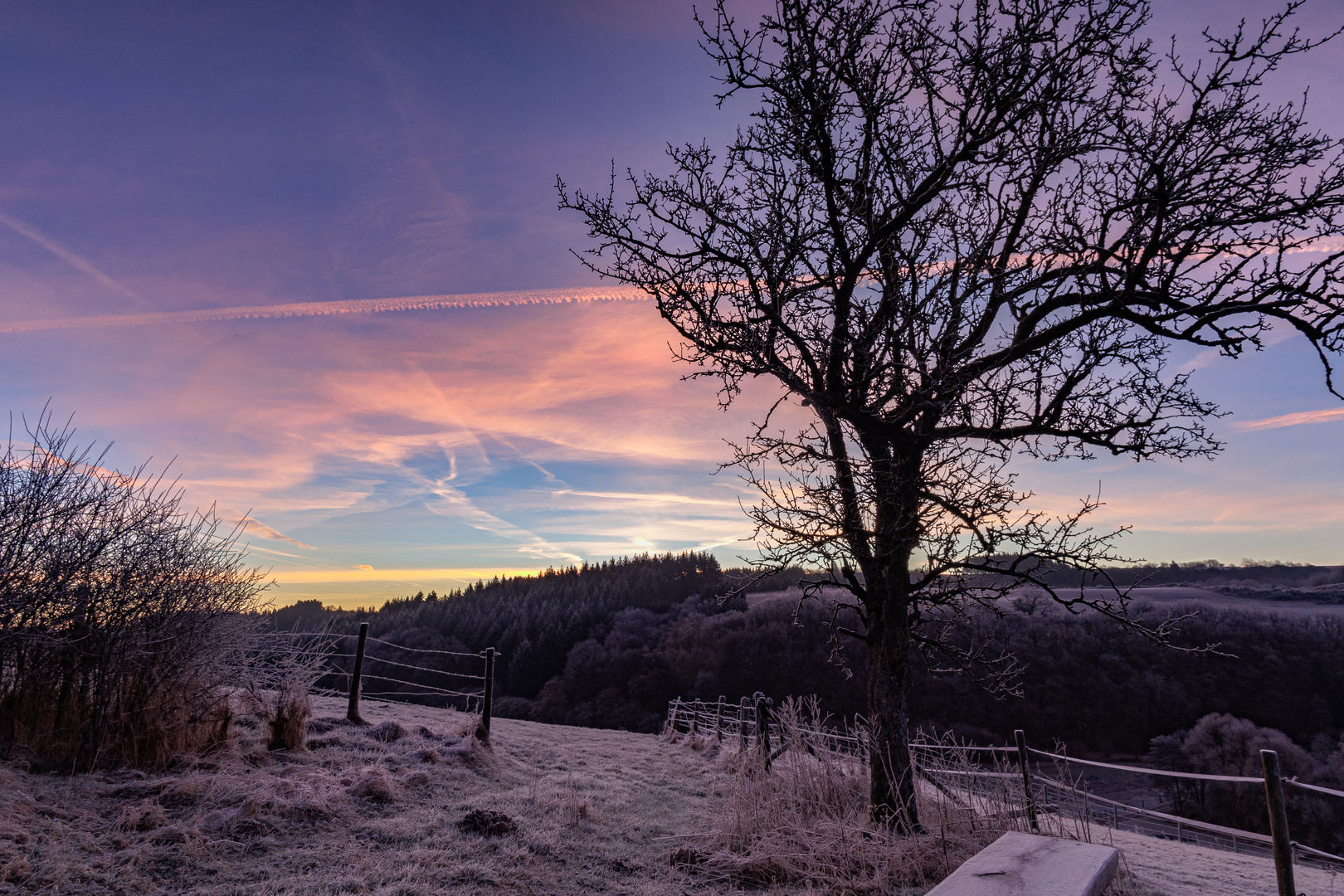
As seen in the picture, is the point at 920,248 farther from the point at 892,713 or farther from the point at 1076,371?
the point at 892,713

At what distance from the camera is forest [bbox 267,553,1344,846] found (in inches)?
1473

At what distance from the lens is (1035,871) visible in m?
2.66

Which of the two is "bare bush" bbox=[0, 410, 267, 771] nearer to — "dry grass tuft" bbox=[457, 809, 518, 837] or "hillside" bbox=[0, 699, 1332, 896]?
"hillside" bbox=[0, 699, 1332, 896]

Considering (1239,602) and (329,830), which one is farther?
(1239,602)

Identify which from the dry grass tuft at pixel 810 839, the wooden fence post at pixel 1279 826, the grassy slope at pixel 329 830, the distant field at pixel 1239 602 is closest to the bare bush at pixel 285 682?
the grassy slope at pixel 329 830

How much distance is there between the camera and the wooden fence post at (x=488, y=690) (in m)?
9.98

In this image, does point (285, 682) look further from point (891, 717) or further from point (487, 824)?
point (891, 717)

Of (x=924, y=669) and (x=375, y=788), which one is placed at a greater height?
(x=375, y=788)

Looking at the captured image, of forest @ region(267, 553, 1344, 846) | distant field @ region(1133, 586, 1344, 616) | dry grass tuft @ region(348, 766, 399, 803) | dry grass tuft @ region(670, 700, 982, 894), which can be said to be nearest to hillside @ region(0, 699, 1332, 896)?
dry grass tuft @ region(348, 766, 399, 803)

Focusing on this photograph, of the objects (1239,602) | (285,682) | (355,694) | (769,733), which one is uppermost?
(285,682)

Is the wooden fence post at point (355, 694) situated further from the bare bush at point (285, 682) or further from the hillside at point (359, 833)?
the hillside at point (359, 833)

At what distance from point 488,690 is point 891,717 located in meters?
7.44

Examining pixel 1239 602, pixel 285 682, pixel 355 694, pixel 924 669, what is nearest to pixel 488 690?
pixel 355 694

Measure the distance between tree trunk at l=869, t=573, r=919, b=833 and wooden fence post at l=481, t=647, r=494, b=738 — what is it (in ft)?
21.1
